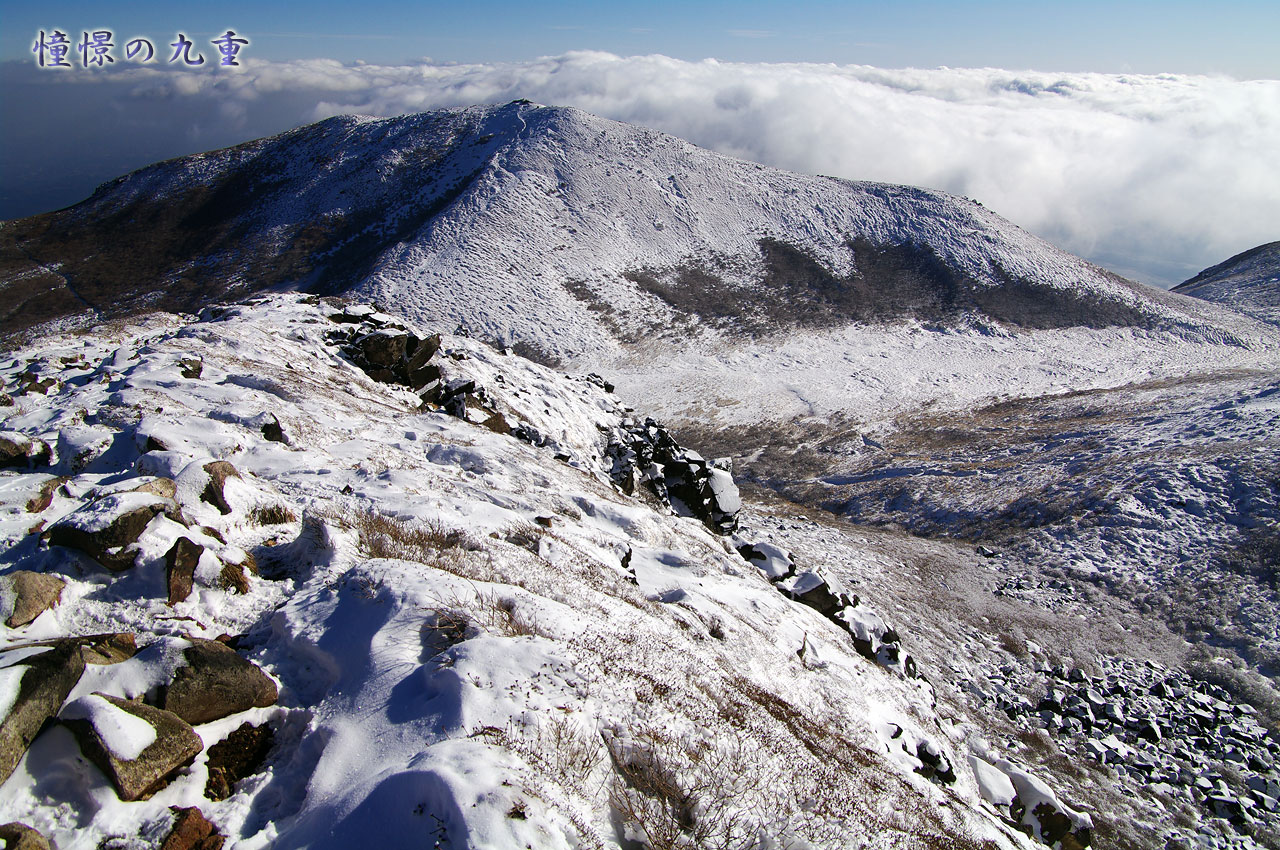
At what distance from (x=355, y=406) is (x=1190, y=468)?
29350 millimetres

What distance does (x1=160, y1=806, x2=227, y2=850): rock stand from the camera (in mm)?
4086

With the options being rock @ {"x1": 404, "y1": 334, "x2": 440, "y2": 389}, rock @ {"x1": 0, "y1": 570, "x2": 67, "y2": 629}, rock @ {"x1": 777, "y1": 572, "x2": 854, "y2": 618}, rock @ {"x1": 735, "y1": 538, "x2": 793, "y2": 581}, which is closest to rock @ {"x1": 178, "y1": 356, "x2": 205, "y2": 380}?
rock @ {"x1": 404, "y1": 334, "x2": 440, "y2": 389}

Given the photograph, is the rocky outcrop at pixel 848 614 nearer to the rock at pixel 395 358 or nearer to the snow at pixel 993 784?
the snow at pixel 993 784

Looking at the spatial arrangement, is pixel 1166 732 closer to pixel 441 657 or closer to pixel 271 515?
pixel 441 657

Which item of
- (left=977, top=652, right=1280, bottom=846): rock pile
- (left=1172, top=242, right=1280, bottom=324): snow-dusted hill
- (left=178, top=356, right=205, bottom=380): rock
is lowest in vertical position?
(left=977, top=652, right=1280, bottom=846): rock pile

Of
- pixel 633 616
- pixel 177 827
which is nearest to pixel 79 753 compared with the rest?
pixel 177 827

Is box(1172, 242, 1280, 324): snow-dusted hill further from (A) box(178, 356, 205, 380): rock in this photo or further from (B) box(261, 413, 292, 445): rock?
(A) box(178, 356, 205, 380): rock

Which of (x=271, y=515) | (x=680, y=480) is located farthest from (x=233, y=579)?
(x=680, y=480)

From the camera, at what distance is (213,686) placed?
16.9 feet

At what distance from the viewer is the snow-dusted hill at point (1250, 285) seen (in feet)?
170

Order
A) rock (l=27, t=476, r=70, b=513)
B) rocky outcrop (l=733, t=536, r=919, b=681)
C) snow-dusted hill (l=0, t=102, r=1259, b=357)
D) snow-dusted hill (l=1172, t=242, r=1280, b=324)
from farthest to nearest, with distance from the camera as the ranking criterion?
snow-dusted hill (l=1172, t=242, r=1280, b=324) → snow-dusted hill (l=0, t=102, r=1259, b=357) → rocky outcrop (l=733, t=536, r=919, b=681) → rock (l=27, t=476, r=70, b=513)

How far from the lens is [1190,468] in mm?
22125

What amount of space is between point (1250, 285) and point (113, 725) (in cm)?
8487

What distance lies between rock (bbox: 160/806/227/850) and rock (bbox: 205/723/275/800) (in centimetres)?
32
